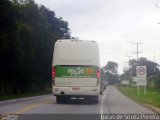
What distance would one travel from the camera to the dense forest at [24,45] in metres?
51.1

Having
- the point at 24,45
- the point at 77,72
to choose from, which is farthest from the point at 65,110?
the point at 24,45

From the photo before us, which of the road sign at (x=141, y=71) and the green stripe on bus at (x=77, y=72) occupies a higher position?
the road sign at (x=141, y=71)

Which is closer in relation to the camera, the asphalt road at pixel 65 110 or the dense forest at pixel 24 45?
the asphalt road at pixel 65 110

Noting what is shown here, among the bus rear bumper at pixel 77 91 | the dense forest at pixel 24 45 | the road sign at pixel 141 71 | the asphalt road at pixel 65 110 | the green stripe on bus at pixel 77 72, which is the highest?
the dense forest at pixel 24 45

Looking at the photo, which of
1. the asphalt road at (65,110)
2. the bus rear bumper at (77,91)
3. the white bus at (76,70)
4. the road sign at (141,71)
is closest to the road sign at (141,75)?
the road sign at (141,71)

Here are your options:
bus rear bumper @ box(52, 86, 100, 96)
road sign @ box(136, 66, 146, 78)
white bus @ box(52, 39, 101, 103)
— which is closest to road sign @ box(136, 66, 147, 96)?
road sign @ box(136, 66, 146, 78)

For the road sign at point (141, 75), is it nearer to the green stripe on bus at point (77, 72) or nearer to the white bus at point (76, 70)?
the white bus at point (76, 70)

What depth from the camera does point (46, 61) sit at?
7331 cm

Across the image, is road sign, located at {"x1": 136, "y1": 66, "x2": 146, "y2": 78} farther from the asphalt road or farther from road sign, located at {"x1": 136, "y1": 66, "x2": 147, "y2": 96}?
the asphalt road

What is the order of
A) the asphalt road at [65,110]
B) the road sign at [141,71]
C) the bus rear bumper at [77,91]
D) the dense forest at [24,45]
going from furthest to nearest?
the dense forest at [24,45]
the road sign at [141,71]
the bus rear bumper at [77,91]
the asphalt road at [65,110]

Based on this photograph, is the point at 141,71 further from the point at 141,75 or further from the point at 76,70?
the point at 76,70

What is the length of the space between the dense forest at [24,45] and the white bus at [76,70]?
1577 centimetres

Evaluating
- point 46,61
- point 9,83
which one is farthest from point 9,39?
point 46,61

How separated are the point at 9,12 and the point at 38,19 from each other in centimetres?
1686
